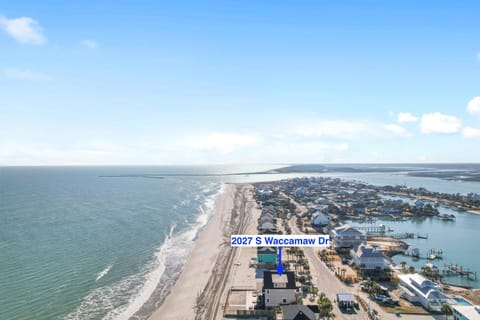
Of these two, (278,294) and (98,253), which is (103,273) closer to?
(98,253)

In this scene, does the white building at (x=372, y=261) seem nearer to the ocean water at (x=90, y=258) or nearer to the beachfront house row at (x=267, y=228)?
the beachfront house row at (x=267, y=228)

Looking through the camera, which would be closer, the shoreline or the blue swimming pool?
the blue swimming pool

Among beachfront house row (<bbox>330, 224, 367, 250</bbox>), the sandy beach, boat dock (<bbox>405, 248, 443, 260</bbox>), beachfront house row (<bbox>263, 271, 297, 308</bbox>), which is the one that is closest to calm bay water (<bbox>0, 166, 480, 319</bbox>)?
the sandy beach

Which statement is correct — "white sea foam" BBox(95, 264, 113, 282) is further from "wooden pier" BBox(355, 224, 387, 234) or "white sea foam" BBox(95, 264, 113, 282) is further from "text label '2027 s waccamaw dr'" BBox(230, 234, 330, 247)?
"wooden pier" BBox(355, 224, 387, 234)

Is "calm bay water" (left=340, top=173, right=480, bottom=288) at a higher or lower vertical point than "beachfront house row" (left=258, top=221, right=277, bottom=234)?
lower

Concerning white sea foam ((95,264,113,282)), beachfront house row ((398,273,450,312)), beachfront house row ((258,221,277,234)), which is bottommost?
white sea foam ((95,264,113,282))
